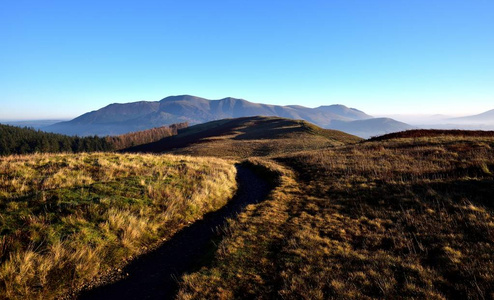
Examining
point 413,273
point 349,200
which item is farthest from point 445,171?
point 413,273

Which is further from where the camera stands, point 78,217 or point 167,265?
point 78,217

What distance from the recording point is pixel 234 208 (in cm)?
1435

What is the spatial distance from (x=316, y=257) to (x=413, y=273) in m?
2.82

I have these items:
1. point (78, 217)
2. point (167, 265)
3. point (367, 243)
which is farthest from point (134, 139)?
point (367, 243)

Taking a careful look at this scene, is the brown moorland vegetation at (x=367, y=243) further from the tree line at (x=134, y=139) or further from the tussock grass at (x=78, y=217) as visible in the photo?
the tree line at (x=134, y=139)

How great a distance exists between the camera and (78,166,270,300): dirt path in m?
6.81

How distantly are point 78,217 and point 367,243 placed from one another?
40.1 feet

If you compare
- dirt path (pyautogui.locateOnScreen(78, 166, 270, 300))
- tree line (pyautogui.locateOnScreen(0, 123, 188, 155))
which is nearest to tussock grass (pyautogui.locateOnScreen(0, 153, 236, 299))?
dirt path (pyautogui.locateOnScreen(78, 166, 270, 300))

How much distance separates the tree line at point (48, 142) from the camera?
288 ft

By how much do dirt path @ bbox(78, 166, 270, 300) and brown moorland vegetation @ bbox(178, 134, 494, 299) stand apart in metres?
0.88

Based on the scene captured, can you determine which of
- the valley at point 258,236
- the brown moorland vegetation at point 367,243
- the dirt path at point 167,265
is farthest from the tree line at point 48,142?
the brown moorland vegetation at point 367,243

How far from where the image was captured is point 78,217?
9484 mm

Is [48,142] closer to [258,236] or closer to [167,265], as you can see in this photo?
[167,265]

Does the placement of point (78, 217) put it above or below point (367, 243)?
above
